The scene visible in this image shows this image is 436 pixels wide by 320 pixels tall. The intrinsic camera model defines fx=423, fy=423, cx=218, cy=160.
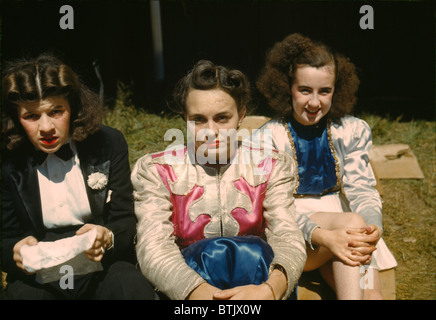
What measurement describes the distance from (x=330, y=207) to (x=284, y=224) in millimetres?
680

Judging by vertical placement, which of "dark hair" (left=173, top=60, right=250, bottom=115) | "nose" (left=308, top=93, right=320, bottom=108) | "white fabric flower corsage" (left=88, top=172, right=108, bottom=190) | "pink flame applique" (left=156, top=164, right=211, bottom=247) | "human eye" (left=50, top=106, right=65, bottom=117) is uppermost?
"dark hair" (left=173, top=60, right=250, bottom=115)

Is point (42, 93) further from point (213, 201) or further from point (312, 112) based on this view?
point (312, 112)

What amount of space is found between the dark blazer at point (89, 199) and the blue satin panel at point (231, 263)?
50 centimetres

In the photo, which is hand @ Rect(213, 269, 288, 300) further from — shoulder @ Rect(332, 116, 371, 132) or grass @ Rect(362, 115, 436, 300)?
grass @ Rect(362, 115, 436, 300)

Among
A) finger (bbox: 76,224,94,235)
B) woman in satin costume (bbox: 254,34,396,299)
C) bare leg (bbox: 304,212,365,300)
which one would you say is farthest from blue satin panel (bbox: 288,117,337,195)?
finger (bbox: 76,224,94,235)

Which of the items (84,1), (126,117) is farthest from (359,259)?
(84,1)

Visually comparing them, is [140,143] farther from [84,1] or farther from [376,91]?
[376,91]

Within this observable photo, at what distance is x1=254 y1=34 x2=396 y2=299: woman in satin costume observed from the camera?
260 centimetres

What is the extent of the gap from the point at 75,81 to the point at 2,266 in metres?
A: 1.04

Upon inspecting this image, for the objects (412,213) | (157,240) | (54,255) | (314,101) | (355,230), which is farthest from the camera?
(412,213)

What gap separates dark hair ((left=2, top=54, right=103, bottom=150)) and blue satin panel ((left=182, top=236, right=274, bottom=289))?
3.01 ft

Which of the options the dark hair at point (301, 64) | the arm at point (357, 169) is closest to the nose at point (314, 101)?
the dark hair at point (301, 64)

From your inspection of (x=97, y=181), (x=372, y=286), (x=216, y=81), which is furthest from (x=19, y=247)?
(x=372, y=286)

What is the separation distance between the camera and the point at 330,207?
280cm
